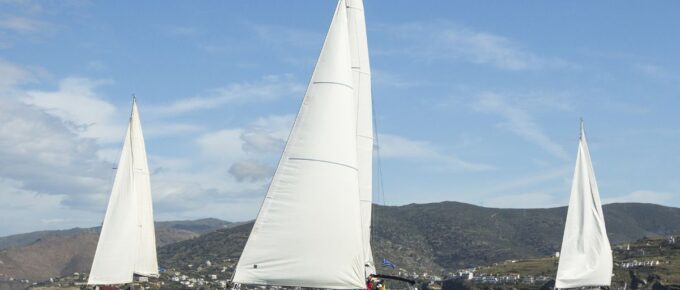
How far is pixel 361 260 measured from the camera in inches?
1409

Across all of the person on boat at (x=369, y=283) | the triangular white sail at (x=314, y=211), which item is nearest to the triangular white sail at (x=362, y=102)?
the person on boat at (x=369, y=283)

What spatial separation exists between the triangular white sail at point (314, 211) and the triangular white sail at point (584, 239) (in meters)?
47.1

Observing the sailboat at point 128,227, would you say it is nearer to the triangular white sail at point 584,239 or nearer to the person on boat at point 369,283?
the triangular white sail at point 584,239

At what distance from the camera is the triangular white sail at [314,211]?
35312 mm

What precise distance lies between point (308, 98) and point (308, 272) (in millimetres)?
6912

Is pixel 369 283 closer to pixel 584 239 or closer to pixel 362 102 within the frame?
pixel 362 102

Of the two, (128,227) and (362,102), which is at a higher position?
(362,102)


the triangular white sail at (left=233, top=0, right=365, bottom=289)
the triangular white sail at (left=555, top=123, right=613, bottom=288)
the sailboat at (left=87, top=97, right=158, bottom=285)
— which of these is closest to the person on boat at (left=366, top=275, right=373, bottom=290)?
the triangular white sail at (left=233, top=0, right=365, bottom=289)

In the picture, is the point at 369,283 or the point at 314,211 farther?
the point at 369,283

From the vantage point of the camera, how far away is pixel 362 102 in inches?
2098

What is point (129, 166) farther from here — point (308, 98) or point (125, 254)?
point (308, 98)

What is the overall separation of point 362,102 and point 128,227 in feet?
104

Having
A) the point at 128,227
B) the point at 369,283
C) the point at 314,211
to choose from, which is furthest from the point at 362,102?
the point at 128,227

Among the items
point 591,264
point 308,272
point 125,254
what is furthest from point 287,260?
point 591,264
